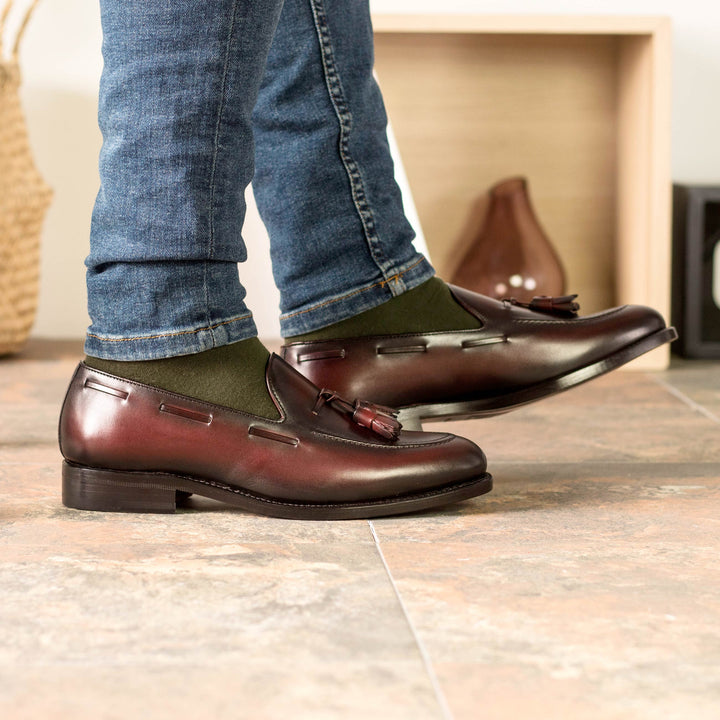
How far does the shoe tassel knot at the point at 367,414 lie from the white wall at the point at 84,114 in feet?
4.70

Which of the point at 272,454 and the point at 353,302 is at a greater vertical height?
the point at 353,302

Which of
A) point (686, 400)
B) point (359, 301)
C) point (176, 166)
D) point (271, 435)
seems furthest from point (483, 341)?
point (686, 400)

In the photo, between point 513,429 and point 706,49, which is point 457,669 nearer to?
point 513,429

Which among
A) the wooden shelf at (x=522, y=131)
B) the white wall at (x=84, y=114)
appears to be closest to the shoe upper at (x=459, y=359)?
the wooden shelf at (x=522, y=131)

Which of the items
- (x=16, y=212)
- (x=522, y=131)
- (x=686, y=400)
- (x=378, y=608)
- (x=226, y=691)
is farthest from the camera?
(x=522, y=131)

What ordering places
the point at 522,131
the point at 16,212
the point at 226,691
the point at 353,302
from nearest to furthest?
the point at 226,691 → the point at 353,302 → the point at 16,212 → the point at 522,131

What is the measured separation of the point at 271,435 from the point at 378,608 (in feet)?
0.79

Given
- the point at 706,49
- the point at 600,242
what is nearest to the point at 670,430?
the point at 600,242

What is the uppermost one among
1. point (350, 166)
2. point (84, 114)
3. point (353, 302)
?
point (84, 114)

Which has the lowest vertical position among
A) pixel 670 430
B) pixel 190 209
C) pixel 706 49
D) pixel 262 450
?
pixel 670 430

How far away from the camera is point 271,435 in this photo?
2.80ft

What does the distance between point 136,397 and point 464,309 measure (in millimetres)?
369

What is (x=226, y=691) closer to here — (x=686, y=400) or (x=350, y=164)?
(x=350, y=164)

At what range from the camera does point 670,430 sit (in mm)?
1328
